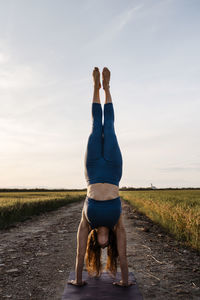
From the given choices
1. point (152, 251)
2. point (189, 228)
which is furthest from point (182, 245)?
point (152, 251)

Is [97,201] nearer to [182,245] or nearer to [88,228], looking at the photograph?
[88,228]

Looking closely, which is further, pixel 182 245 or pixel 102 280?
pixel 182 245

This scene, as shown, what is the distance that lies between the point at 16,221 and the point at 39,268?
8.13 m

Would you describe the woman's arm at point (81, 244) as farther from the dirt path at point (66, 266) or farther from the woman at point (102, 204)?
the dirt path at point (66, 266)

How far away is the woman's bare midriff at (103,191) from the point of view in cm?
367

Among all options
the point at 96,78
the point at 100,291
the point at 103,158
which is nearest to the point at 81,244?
the point at 100,291

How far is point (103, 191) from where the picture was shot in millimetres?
3686

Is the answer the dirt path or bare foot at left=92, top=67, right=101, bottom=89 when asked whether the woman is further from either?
bare foot at left=92, top=67, right=101, bottom=89

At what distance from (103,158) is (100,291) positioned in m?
2.04

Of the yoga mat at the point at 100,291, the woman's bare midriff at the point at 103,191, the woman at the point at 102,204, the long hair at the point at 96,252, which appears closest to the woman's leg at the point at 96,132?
the woman at the point at 102,204

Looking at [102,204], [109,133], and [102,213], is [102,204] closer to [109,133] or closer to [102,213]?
[102,213]

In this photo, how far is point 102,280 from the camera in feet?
14.3

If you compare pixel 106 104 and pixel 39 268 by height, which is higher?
pixel 106 104

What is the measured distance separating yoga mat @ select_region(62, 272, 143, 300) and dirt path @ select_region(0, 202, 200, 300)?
0.13 m
